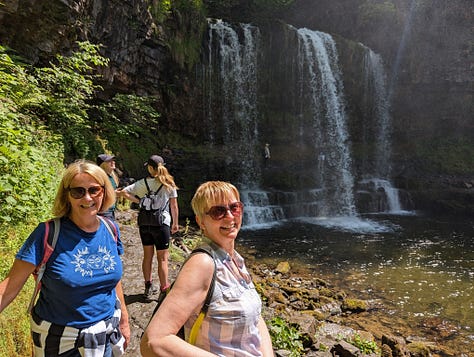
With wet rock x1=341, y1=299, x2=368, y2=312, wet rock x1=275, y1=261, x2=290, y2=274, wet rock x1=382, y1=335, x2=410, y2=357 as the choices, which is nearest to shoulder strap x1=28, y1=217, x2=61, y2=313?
wet rock x1=382, y1=335, x2=410, y2=357

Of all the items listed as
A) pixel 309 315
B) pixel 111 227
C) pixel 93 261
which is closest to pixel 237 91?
pixel 309 315

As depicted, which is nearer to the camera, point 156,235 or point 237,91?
point 156,235

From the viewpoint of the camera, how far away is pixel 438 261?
1058 centimetres

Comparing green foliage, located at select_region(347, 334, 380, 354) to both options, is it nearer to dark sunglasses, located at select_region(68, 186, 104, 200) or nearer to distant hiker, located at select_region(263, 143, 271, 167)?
dark sunglasses, located at select_region(68, 186, 104, 200)

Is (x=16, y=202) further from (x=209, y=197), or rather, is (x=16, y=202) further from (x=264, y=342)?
(x=264, y=342)

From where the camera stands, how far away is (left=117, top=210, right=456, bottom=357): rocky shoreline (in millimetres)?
4297

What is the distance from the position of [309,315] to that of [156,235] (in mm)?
3959

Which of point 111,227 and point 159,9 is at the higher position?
point 159,9

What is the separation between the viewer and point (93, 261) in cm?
183

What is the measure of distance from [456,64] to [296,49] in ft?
38.8

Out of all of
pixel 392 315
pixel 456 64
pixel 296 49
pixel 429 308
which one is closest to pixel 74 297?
pixel 392 315

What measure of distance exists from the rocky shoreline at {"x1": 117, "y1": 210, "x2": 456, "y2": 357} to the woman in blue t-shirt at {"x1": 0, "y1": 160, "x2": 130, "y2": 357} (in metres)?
1.72

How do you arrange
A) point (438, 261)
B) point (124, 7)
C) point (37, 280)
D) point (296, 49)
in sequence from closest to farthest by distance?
point (37, 280)
point (438, 261)
point (124, 7)
point (296, 49)

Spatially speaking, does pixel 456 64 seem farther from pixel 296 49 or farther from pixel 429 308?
pixel 429 308
